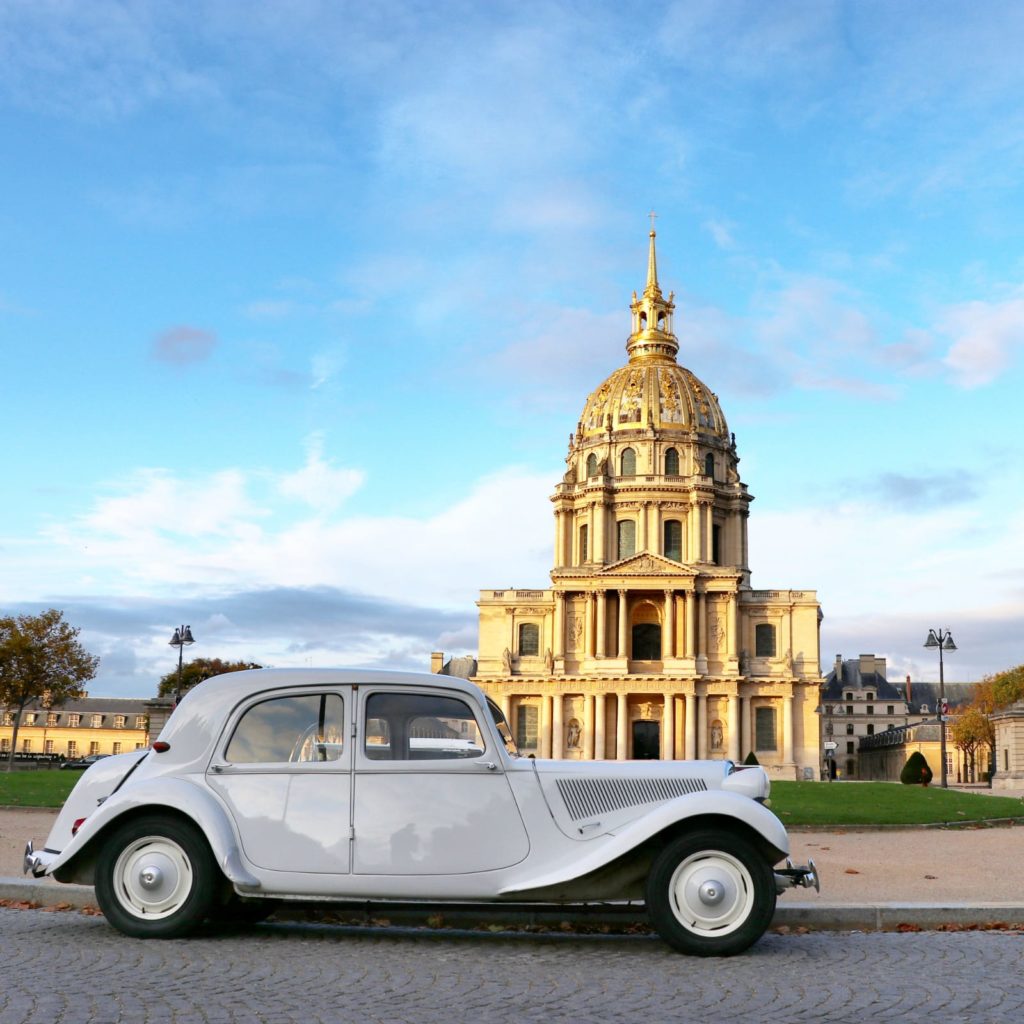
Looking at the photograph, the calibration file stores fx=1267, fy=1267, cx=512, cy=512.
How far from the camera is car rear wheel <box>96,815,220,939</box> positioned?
8312 mm

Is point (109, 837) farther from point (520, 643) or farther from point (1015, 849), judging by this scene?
point (520, 643)

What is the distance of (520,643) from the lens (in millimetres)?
81188

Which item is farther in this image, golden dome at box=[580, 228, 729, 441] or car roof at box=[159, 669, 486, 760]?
golden dome at box=[580, 228, 729, 441]

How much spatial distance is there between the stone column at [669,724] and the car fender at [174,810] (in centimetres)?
6891

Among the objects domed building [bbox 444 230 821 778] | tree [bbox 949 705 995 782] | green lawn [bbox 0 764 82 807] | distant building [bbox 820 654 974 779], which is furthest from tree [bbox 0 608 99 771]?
distant building [bbox 820 654 974 779]

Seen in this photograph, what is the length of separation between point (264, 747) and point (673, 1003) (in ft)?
11.5

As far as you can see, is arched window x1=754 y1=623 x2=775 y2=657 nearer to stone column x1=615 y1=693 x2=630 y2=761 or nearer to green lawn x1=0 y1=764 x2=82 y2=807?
stone column x1=615 y1=693 x2=630 y2=761

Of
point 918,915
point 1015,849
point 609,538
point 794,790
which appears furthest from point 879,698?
point 918,915

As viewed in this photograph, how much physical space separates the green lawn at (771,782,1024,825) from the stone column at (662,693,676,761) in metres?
38.2

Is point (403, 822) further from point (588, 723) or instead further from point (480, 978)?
point (588, 723)

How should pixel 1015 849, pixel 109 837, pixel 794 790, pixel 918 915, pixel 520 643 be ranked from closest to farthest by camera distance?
pixel 109 837 → pixel 918 915 → pixel 1015 849 → pixel 794 790 → pixel 520 643

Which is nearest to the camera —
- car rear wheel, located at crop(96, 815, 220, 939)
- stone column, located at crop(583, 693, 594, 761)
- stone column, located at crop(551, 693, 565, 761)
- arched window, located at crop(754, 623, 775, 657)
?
car rear wheel, located at crop(96, 815, 220, 939)

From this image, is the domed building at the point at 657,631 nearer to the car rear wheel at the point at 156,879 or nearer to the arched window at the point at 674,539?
the arched window at the point at 674,539

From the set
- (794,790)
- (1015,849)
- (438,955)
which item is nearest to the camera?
(438,955)
